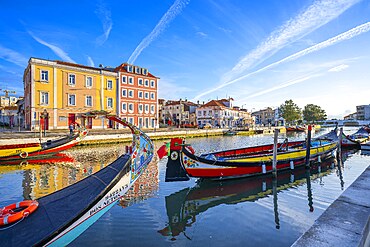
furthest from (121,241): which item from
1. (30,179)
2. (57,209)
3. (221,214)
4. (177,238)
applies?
(30,179)

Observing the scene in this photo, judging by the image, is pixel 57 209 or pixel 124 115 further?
pixel 124 115

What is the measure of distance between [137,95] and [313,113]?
99.5 m

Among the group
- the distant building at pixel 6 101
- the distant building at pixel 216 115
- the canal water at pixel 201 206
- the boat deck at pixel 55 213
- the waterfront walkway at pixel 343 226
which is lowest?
the canal water at pixel 201 206

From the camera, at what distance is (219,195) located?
880cm

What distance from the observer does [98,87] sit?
3303 cm

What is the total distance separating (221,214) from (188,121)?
54.5m

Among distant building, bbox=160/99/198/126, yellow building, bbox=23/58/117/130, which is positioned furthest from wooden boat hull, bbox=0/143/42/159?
distant building, bbox=160/99/198/126

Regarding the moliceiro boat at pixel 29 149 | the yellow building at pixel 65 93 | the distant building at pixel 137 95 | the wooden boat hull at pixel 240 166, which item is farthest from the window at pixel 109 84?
the wooden boat hull at pixel 240 166

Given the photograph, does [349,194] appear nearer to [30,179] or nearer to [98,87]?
[30,179]

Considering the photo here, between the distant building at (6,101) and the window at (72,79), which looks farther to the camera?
the distant building at (6,101)

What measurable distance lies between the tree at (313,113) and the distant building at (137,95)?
3712 inches

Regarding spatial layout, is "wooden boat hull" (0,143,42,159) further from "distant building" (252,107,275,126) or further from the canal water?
"distant building" (252,107,275,126)

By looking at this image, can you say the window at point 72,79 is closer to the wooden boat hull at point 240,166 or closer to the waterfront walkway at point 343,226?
the wooden boat hull at point 240,166

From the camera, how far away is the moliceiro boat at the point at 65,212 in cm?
344
